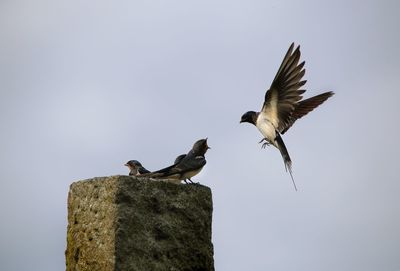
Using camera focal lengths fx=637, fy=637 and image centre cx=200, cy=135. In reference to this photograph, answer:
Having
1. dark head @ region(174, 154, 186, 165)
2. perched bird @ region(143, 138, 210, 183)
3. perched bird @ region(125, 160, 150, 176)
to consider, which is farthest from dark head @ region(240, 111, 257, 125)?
perched bird @ region(125, 160, 150, 176)

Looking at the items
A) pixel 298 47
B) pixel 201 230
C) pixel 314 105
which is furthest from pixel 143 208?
pixel 314 105

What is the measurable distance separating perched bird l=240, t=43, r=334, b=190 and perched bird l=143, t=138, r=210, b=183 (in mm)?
908

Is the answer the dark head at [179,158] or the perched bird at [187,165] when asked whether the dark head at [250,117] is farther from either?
the dark head at [179,158]

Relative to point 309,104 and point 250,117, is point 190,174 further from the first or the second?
point 309,104

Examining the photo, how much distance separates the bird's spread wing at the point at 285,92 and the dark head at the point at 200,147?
966 mm

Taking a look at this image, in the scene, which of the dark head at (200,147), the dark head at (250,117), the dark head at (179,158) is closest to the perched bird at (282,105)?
the dark head at (250,117)

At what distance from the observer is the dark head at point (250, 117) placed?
9.51 meters

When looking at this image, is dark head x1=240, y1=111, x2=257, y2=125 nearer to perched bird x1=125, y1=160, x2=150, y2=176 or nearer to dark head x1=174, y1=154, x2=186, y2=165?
dark head x1=174, y1=154, x2=186, y2=165

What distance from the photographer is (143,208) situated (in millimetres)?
4410

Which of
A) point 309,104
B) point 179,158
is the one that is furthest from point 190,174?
point 309,104

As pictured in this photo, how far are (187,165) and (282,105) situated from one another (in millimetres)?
1811

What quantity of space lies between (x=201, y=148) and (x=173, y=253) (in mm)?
4501

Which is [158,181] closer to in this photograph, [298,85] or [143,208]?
[143,208]

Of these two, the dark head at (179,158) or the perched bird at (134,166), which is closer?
the dark head at (179,158)
